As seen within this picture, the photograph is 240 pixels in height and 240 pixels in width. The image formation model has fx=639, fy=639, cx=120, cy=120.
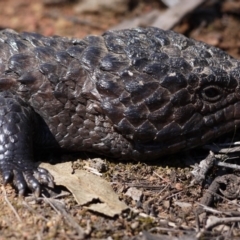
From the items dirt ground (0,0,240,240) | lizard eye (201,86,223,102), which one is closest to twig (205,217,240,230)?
dirt ground (0,0,240,240)

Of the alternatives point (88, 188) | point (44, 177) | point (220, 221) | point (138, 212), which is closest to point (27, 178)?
point (44, 177)

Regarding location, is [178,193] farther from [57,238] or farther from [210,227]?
[57,238]

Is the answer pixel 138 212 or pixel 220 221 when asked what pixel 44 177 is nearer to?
pixel 138 212

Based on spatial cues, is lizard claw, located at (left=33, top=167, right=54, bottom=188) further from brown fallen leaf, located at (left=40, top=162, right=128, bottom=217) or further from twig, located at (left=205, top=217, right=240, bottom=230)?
twig, located at (left=205, top=217, right=240, bottom=230)

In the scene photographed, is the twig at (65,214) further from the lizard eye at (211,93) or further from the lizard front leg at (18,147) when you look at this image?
the lizard eye at (211,93)

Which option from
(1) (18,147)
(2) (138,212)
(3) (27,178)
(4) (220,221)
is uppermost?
(1) (18,147)

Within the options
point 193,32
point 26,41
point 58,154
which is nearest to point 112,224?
point 58,154

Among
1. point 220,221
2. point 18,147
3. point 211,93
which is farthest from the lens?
point 211,93
